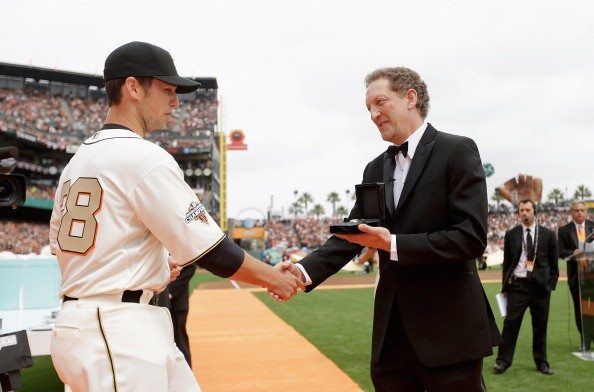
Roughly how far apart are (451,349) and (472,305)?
0.24 m

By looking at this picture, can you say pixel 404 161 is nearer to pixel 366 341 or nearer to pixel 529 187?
pixel 529 187

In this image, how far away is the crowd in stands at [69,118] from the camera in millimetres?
48344

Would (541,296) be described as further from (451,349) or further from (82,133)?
(82,133)

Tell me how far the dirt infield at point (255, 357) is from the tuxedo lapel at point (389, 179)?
3719 millimetres

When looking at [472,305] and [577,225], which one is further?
[577,225]

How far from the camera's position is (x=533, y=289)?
743 cm

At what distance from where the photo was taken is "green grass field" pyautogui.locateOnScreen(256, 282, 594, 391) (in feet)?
21.3

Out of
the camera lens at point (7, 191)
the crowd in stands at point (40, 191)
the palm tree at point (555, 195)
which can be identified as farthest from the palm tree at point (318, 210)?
the camera lens at point (7, 191)

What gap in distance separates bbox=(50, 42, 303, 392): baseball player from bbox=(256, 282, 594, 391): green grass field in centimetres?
441

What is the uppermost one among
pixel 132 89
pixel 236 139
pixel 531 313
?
pixel 236 139

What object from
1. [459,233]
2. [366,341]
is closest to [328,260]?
[459,233]

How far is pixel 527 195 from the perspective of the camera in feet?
26.9

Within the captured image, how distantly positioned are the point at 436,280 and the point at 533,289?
208 inches

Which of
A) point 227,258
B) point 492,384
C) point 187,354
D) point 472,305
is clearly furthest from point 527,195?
point 227,258
